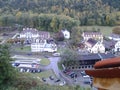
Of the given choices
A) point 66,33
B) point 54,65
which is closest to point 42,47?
point 66,33

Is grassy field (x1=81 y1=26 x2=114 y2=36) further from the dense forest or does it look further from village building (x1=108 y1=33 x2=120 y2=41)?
village building (x1=108 y1=33 x2=120 y2=41)

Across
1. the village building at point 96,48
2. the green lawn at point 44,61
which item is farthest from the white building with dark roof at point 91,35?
the green lawn at point 44,61

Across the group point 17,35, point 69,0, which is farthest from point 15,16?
point 69,0

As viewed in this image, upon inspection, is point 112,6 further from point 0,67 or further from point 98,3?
point 0,67

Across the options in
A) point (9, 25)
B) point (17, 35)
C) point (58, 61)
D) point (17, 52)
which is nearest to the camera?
point (58, 61)

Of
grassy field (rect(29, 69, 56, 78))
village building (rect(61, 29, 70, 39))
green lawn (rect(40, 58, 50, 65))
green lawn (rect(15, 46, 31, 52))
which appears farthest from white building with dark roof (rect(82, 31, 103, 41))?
grassy field (rect(29, 69, 56, 78))

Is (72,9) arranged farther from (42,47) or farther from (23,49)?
(23,49)

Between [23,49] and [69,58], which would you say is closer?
[69,58]

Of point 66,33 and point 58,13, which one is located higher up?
point 58,13
